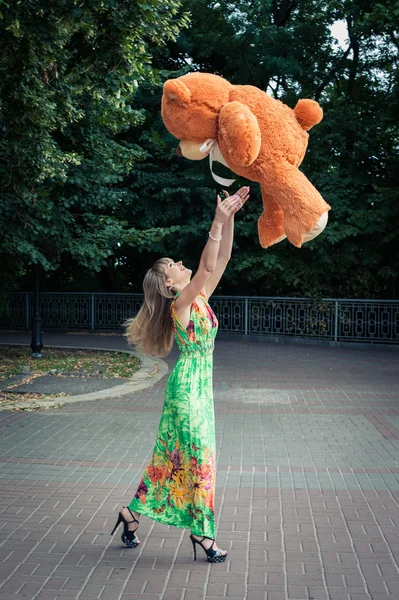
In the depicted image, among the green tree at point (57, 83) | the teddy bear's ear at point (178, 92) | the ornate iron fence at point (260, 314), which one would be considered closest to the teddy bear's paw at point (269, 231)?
the teddy bear's ear at point (178, 92)

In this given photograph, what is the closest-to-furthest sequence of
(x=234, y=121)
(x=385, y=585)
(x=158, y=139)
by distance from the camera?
(x=234, y=121), (x=385, y=585), (x=158, y=139)

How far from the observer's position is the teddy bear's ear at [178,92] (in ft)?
12.9

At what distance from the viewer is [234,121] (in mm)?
3844

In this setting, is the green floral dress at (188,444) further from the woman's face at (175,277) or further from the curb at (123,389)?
the curb at (123,389)

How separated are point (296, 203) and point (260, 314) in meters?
17.6

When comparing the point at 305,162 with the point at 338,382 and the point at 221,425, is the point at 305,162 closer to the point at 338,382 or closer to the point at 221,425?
the point at 338,382

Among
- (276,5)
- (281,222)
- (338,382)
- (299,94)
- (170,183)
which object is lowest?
(338,382)

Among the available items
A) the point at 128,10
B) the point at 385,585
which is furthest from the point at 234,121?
the point at 128,10

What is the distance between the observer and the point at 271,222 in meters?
4.28

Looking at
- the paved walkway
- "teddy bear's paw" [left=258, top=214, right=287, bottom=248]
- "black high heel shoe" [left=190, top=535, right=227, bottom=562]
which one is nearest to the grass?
the paved walkway

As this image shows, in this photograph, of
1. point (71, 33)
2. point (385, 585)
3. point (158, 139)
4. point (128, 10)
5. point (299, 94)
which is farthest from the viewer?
point (299, 94)

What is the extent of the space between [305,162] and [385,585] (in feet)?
57.5

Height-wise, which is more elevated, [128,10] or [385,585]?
[128,10]

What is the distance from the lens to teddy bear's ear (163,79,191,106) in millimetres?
3938
